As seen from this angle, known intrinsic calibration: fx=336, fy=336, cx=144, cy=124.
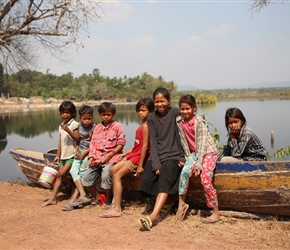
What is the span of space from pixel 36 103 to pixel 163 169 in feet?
170

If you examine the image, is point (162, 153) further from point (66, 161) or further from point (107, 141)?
point (66, 161)

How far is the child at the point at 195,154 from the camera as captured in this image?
137 inches

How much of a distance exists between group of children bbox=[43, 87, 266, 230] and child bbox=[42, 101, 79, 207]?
0.32 metres

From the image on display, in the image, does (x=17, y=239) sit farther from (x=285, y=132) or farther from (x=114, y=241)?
(x=285, y=132)

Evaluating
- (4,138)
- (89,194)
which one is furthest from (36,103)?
(89,194)

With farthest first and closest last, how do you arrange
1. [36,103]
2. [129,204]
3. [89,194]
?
[36,103] → [89,194] → [129,204]

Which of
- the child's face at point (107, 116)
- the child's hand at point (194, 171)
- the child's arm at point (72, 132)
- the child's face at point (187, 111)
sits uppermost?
the child's face at point (187, 111)

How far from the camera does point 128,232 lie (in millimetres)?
3307

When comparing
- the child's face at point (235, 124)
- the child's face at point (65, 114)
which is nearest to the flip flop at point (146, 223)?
the child's face at point (235, 124)

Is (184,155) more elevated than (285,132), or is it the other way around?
(184,155)

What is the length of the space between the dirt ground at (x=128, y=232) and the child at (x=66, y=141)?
1.60 ft

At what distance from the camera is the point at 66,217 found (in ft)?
12.7

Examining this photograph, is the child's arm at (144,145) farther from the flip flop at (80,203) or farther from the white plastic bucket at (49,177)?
the white plastic bucket at (49,177)

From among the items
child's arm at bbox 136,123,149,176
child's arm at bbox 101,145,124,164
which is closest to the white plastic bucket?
child's arm at bbox 101,145,124,164
